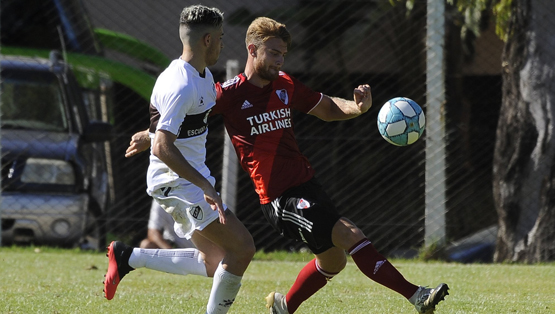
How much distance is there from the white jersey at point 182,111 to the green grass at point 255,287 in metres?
1.04

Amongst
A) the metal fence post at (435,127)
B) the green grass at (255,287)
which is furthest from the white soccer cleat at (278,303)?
the metal fence post at (435,127)

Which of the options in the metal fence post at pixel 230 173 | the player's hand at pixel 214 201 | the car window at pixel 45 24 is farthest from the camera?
the car window at pixel 45 24

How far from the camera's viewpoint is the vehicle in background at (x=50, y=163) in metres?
7.95

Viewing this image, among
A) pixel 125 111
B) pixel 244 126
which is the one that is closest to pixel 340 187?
pixel 125 111

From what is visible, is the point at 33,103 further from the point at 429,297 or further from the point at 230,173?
the point at 429,297

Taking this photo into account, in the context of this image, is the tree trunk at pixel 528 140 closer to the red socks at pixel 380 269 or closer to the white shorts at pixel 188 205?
the red socks at pixel 380 269

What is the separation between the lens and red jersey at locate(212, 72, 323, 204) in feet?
15.0

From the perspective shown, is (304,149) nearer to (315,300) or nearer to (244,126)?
(315,300)

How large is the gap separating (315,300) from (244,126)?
152cm

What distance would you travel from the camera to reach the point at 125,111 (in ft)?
29.0

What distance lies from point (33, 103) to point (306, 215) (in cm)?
500

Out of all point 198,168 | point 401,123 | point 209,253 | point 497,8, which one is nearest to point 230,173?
point 497,8

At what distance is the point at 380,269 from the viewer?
13.7 ft

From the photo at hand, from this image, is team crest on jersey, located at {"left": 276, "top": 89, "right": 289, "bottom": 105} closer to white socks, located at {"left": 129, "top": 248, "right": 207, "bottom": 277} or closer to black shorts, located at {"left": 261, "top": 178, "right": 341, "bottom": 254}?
black shorts, located at {"left": 261, "top": 178, "right": 341, "bottom": 254}
